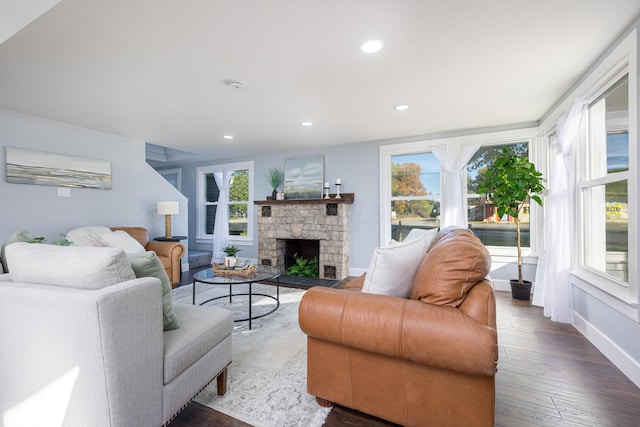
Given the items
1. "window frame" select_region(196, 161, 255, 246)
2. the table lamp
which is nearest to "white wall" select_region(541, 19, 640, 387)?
"window frame" select_region(196, 161, 255, 246)

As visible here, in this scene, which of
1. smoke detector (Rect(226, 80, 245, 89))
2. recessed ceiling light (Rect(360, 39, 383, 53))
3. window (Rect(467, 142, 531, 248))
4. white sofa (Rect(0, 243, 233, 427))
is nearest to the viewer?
white sofa (Rect(0, 243, 233, 427))

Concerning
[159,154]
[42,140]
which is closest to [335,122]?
[42,140]

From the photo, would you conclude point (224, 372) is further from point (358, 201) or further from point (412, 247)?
point (358, 201)

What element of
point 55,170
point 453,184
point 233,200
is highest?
point 55,170

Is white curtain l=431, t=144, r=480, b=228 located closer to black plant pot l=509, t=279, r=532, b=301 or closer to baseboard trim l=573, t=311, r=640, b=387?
black plant pot l=509, t=279, r=532, b=301

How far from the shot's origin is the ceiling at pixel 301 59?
5.87 ft

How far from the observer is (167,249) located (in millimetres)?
4188

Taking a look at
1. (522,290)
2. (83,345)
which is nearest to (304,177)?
(522,290)

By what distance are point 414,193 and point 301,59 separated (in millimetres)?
3123

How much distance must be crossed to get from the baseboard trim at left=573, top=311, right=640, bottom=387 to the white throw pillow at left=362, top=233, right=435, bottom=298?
5.51 feet

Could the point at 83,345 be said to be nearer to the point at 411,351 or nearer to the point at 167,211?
the point at 411,351

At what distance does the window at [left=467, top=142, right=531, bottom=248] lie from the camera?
413cm

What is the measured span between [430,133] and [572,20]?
265cm

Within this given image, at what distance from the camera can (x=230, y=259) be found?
3256mm
